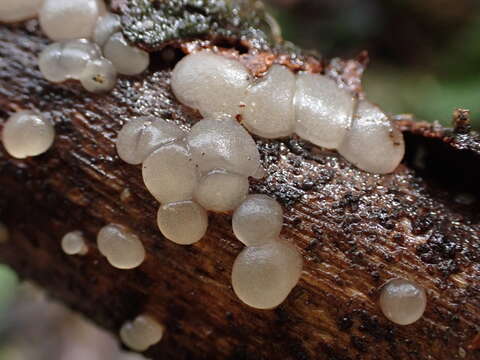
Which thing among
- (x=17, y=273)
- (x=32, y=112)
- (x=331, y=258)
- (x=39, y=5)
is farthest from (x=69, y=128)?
(x=331, y=258)

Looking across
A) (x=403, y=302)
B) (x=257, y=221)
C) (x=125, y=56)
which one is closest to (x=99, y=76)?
(x=125, y=56)

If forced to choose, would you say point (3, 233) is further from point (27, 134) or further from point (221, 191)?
point (221, 191)

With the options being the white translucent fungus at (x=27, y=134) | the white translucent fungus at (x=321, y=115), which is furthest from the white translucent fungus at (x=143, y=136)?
the white translucent fungus at (x=321, y=115)

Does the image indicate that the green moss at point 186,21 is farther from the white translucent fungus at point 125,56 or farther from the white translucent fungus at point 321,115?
the white translucent fungus at point 321,115

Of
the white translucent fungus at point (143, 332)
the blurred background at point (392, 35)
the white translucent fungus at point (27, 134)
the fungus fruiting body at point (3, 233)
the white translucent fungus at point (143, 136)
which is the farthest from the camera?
the blurred background at point (392, 35)

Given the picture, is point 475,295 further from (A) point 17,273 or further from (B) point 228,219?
(A) point 17,273

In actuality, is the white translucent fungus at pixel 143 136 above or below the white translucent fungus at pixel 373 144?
below
